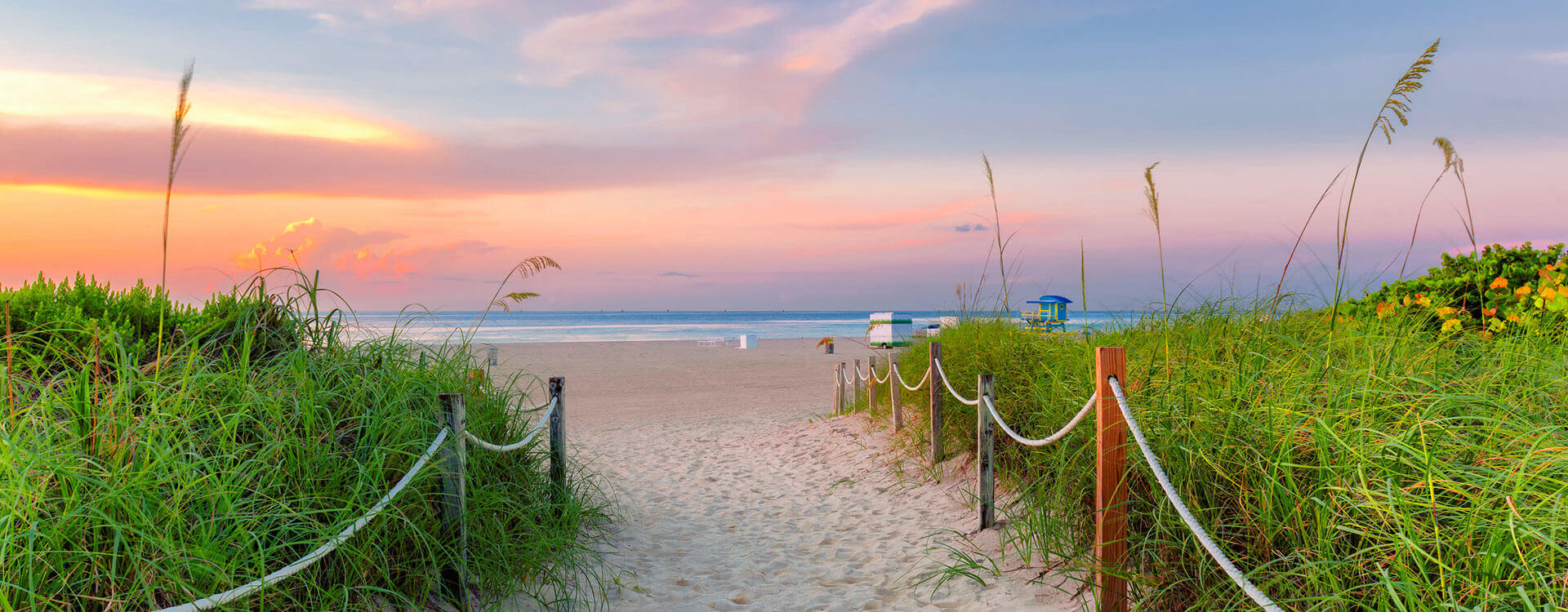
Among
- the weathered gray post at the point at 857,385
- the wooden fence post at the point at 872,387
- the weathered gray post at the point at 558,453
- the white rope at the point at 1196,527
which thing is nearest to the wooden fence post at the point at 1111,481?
the white rope at the point at 1196,527

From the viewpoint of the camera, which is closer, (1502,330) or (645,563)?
(645,563)

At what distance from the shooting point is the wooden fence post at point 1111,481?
146 inches

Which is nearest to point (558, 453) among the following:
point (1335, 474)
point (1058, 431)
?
point (1058, 431)

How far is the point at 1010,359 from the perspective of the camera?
21.8 ft

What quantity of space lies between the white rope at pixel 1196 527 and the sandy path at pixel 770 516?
1277mm

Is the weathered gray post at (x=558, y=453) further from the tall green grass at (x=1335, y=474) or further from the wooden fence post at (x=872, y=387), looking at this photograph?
the wooden fence post at (x=872, y=387)

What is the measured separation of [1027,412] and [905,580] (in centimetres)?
175

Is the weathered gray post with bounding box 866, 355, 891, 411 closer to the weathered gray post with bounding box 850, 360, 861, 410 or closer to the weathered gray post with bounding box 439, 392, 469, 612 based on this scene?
the weathered gray post with bounding box 850, 360, 861, 410

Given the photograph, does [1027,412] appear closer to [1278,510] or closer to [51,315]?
[1278,510]

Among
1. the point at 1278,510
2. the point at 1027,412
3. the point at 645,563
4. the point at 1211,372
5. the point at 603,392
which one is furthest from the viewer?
the point at 603,392

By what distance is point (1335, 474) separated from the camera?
2.96 metres

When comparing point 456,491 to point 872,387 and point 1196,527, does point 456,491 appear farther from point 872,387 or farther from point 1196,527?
point 872,387

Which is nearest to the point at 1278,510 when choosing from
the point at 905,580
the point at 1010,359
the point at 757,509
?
the point at 905,580

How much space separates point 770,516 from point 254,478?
13.8 ft
